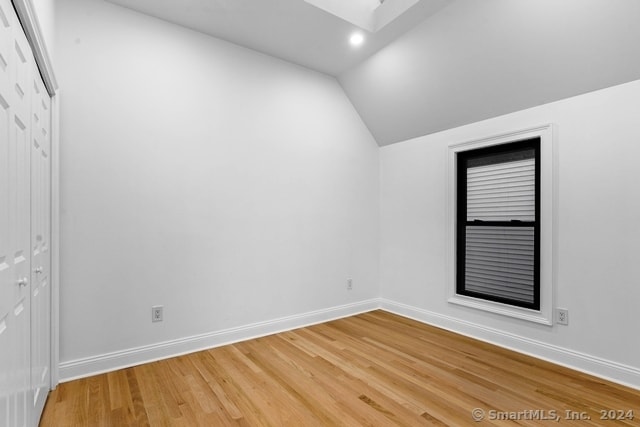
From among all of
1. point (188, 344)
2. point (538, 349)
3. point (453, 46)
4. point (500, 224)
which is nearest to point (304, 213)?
point (188, 344)

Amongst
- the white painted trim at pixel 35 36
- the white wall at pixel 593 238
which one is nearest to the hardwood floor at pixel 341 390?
the white wall at pixel 593 238

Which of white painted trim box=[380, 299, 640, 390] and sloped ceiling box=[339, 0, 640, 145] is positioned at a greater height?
sloped ceiling box=[339, 0, 640, 145]

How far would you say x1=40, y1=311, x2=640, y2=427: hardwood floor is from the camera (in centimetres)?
191

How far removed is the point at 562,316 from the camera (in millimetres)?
2613

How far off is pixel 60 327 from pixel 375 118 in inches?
141

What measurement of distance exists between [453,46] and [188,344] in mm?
3414

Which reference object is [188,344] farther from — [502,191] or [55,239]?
[502,191]

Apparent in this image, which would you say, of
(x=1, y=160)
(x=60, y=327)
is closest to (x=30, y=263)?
(x=1, y=160)

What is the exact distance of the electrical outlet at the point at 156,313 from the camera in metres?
2.65

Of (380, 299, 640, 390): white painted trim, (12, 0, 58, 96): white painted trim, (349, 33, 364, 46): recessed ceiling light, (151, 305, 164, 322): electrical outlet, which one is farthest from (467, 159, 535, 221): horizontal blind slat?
(12, 0, 58, 96): white painted trim

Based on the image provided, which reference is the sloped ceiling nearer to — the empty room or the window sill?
the empty room

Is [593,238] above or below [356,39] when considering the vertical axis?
below

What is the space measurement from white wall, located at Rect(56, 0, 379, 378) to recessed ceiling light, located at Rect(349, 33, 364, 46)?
696 millimetres

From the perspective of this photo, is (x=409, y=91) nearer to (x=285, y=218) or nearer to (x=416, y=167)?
(x=416, y=167)
